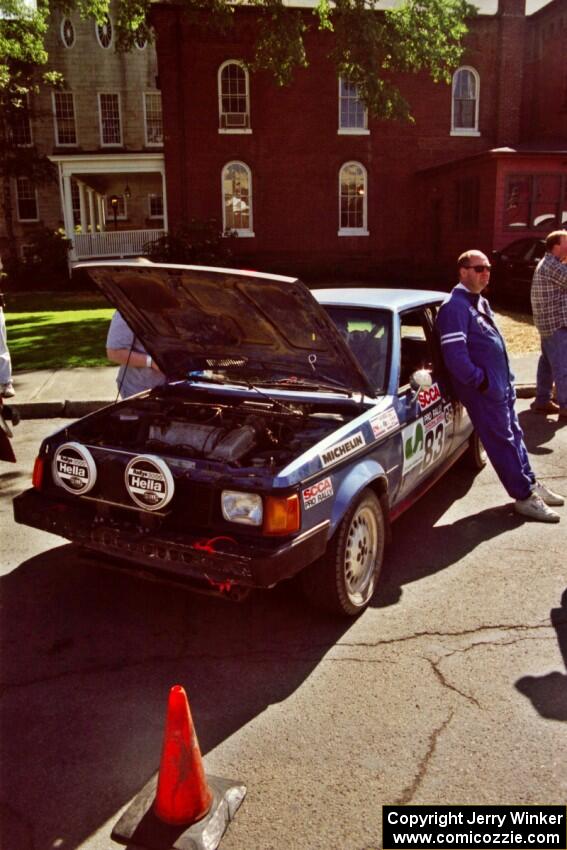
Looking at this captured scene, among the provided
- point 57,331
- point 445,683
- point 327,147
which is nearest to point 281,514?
point 445,683

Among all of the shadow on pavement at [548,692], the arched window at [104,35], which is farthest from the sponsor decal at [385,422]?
the arched window at [104,35]

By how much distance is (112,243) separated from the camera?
27.0m

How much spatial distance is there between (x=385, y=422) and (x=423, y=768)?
1996 mm

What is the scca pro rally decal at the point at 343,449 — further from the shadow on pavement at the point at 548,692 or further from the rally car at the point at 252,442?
the shadow on pavement at the point at 548,692

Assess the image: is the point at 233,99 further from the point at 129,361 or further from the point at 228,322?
the point at 228,322

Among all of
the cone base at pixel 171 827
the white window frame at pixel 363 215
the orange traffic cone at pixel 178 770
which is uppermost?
the white window frame at pixel 363 215

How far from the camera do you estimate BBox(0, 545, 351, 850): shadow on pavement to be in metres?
Answer: 2.71

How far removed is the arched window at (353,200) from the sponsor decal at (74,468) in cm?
2418

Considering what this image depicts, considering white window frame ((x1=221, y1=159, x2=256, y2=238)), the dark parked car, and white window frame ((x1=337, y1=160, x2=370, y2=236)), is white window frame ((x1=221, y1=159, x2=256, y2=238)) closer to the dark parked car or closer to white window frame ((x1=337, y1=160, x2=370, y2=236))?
white window frame ((x1=337, y1=160, x2=370, y2=236))

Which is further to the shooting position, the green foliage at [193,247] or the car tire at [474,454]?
the green foliage at [193,247]

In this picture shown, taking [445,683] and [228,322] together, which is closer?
[445,683]

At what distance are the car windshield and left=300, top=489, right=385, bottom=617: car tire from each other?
87 centimetres

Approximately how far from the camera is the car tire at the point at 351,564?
3.75 metres

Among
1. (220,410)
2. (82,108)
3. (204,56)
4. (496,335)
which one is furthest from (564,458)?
(82,108)
